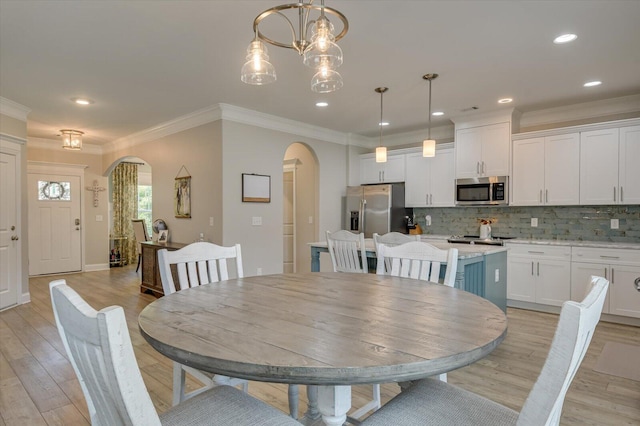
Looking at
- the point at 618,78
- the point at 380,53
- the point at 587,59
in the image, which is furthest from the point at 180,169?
the point at 618,78

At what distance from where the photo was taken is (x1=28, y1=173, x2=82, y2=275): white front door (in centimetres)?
681

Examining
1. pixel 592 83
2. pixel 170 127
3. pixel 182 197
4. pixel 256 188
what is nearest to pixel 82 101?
pixel 170 127

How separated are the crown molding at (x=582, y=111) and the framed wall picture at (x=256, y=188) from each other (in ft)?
12.0

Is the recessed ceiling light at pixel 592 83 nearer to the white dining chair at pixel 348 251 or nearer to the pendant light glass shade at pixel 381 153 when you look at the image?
the pendant light glass shade at pixel 381 153

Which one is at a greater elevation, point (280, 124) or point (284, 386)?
point (280, 124)

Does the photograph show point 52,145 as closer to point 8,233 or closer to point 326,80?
point 8,233

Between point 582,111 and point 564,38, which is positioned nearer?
point 564,38

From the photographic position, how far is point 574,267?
4.17 metres

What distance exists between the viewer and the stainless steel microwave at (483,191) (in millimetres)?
4859

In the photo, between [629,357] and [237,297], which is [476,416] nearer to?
[237,297]

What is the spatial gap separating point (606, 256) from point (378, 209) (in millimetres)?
2832

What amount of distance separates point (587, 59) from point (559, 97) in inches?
46.4

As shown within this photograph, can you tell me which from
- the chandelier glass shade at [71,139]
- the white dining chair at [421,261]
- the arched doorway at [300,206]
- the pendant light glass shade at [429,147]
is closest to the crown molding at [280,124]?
the arched doorway at [300,206]

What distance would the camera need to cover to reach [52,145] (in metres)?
6.94
